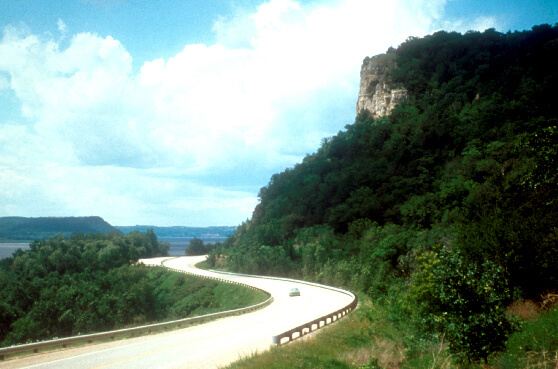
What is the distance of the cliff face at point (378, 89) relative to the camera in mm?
96812

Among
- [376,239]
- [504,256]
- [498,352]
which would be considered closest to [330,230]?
[376,239]

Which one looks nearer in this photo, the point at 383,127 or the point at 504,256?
the point at 504,256

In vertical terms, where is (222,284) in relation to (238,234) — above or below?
below

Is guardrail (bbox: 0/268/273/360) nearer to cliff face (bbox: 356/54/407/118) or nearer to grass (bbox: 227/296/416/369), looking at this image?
grass (bbox: 227/296/416/369)

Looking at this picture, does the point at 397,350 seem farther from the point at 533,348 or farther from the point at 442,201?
the point at 442,201

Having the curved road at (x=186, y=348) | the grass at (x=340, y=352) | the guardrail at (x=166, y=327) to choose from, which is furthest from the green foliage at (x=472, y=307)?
the guardrail at (x=166, y=327)

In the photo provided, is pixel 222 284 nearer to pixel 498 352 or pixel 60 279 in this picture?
pixel 60 279

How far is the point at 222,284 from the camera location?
56.4m

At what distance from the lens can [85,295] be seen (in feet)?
179

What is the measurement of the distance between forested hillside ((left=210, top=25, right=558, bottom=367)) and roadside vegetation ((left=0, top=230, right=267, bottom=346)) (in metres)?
13.2

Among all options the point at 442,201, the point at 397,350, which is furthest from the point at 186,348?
the point at 442,201

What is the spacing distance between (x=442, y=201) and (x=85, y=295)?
146 feet

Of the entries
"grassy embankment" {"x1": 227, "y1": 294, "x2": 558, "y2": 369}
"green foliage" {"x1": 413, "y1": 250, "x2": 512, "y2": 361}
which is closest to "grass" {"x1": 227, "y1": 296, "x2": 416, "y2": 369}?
"grassy embankment" {"x1": 227, "y1": 294, "x2": 558, "y2": 369}

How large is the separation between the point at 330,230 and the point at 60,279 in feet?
131
